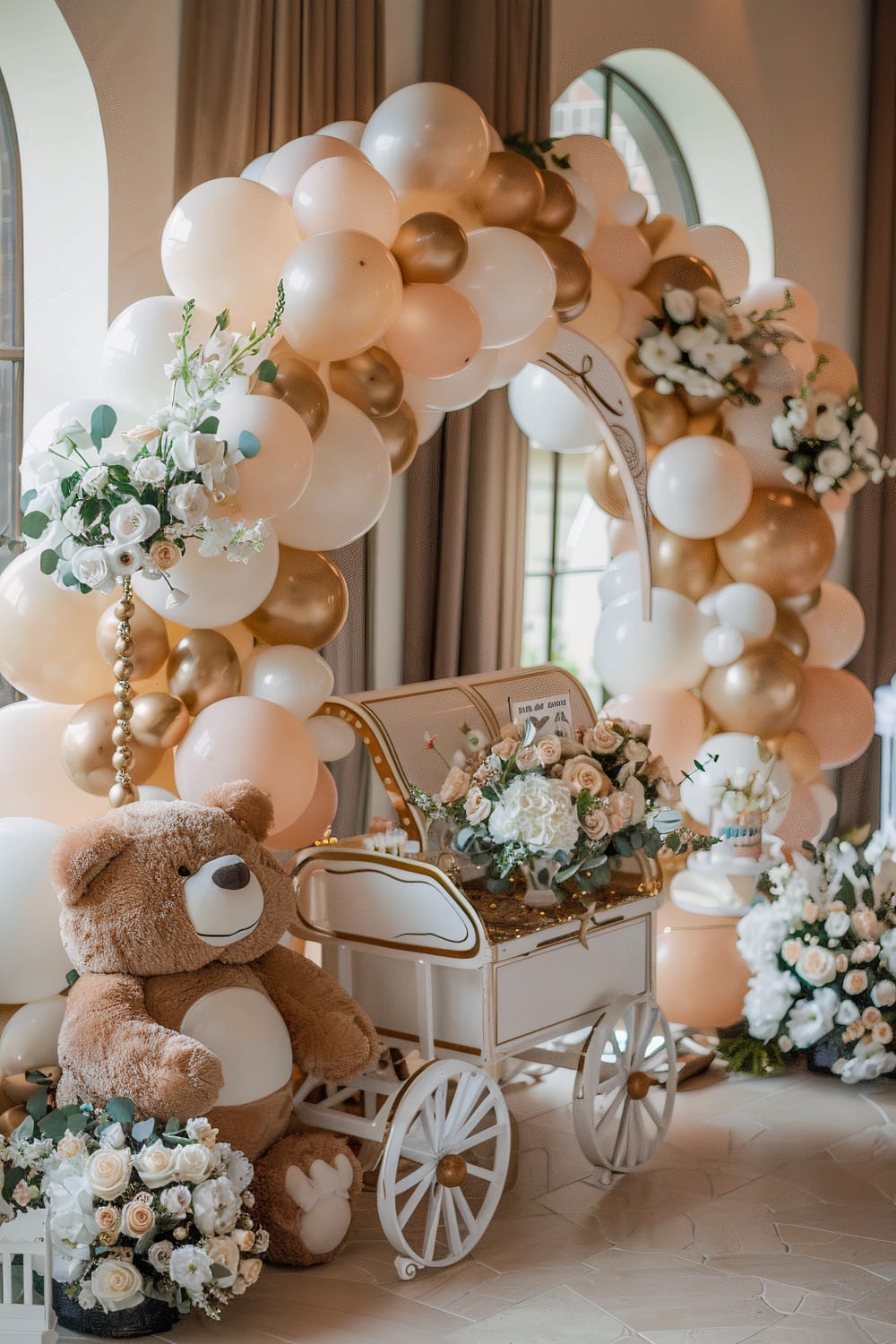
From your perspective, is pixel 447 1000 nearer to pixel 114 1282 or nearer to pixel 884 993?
pixel 114 1282

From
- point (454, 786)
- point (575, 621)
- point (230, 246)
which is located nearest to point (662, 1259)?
point (454, 786)

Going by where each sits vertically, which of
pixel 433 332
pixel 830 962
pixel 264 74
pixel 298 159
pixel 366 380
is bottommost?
pixel 830 962

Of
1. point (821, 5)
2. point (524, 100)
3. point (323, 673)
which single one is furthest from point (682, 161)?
point (323, 673)

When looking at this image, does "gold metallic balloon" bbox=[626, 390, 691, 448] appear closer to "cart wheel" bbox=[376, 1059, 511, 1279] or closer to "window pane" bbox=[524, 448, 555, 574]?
"window pane" bbox=[524, 448, 555, 574]

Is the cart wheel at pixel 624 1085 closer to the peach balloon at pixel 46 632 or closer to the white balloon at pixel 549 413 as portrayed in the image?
the peach balloon at pixel 46 632

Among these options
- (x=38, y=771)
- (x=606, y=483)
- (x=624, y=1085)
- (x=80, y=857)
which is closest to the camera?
(x=80, y=857)

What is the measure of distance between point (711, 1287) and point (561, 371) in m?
2.39

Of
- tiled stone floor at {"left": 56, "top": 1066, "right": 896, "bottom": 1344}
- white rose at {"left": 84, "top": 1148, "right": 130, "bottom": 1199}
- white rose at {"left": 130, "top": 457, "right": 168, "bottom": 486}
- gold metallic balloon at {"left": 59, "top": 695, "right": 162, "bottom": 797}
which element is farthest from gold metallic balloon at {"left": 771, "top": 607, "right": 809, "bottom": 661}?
white rose at {"left": 84, "top": 1148, "right": 130, "bottom": 1199}

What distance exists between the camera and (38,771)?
3059mm

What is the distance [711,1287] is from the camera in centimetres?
291

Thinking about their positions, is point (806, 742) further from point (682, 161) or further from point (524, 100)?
point (682, 161)

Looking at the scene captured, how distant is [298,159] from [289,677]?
1.16 metres

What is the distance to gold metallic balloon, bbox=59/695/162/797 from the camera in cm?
295

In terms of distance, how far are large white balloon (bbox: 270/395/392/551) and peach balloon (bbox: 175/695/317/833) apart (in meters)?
0.42
